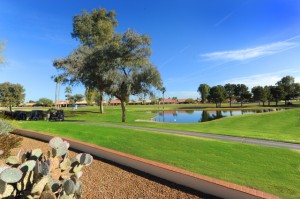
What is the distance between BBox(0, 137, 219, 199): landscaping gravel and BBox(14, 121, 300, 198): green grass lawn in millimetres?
1507

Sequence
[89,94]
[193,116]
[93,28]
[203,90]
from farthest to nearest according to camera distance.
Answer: [203,90]
[193,116]
[89,94]
[93,28]

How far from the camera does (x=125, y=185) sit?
6.51 meters

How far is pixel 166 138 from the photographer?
12562 millimetres

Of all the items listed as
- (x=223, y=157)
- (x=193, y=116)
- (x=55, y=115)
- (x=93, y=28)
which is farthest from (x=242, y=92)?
(x=223, y=157)

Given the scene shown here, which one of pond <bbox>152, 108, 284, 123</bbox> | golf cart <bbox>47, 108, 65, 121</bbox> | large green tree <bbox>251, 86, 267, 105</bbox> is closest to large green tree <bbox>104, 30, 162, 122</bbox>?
golf cart <bbox>47, 108, 65, 121</bbox>

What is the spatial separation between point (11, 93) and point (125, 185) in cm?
9055

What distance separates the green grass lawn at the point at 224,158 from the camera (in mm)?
6668

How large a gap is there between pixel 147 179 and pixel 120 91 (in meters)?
22.4

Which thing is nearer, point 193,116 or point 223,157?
point 223,157

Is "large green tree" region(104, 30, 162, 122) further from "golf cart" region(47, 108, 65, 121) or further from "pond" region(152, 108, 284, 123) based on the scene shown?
"pond" region(152, 108, 284, 123)

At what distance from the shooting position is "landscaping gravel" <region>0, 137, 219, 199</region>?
231 inches

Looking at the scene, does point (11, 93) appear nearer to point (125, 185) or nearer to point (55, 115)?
point (55, 115)

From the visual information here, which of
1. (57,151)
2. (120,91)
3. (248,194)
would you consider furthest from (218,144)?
(120,91)

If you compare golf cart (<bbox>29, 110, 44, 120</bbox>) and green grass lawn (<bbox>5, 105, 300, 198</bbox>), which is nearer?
green grass lawn (<bbox>5, 105, 300, 198</bbox>)
